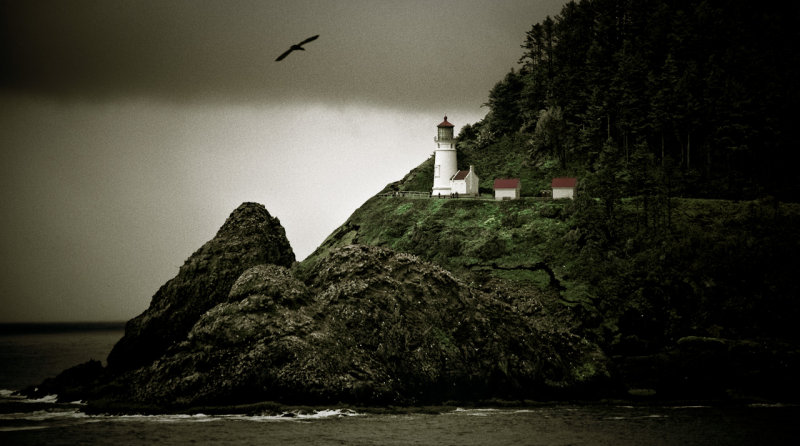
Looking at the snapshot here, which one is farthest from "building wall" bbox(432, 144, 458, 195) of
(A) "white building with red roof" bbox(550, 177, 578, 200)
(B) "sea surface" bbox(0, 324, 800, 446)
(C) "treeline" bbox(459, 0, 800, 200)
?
(B) "sea surface" bbox(0, 324, 800, 446)

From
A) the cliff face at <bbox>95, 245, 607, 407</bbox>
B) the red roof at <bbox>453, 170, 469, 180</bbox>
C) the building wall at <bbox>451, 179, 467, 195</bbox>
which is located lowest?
the cliff face at <bbox>95, 245, 607, 407</bbox>

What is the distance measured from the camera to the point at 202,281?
7306 centimetres

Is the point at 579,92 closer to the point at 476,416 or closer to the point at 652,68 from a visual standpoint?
the point at 652,68

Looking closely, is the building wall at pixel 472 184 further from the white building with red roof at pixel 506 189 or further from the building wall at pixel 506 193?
the building wall at pixel 506 193

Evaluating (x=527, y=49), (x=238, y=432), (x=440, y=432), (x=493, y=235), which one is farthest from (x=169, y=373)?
(x=527, y=49)

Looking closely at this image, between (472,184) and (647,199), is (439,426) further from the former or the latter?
(472,184)

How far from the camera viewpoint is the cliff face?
59344 mm

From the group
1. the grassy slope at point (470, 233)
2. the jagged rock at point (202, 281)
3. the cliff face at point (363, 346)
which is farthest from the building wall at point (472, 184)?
the cliff face at point (363, 346)

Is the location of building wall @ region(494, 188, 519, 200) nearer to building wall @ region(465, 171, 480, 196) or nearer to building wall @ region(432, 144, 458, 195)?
building wall @ region(465, 171, 480, 196)

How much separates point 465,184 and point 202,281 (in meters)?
44.2

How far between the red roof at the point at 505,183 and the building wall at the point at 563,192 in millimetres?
5283

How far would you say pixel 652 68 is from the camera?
110 meters

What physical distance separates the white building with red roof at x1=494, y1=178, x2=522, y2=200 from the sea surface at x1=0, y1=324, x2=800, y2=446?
1611 inches

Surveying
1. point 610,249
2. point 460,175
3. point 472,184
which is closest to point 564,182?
point 472,184
